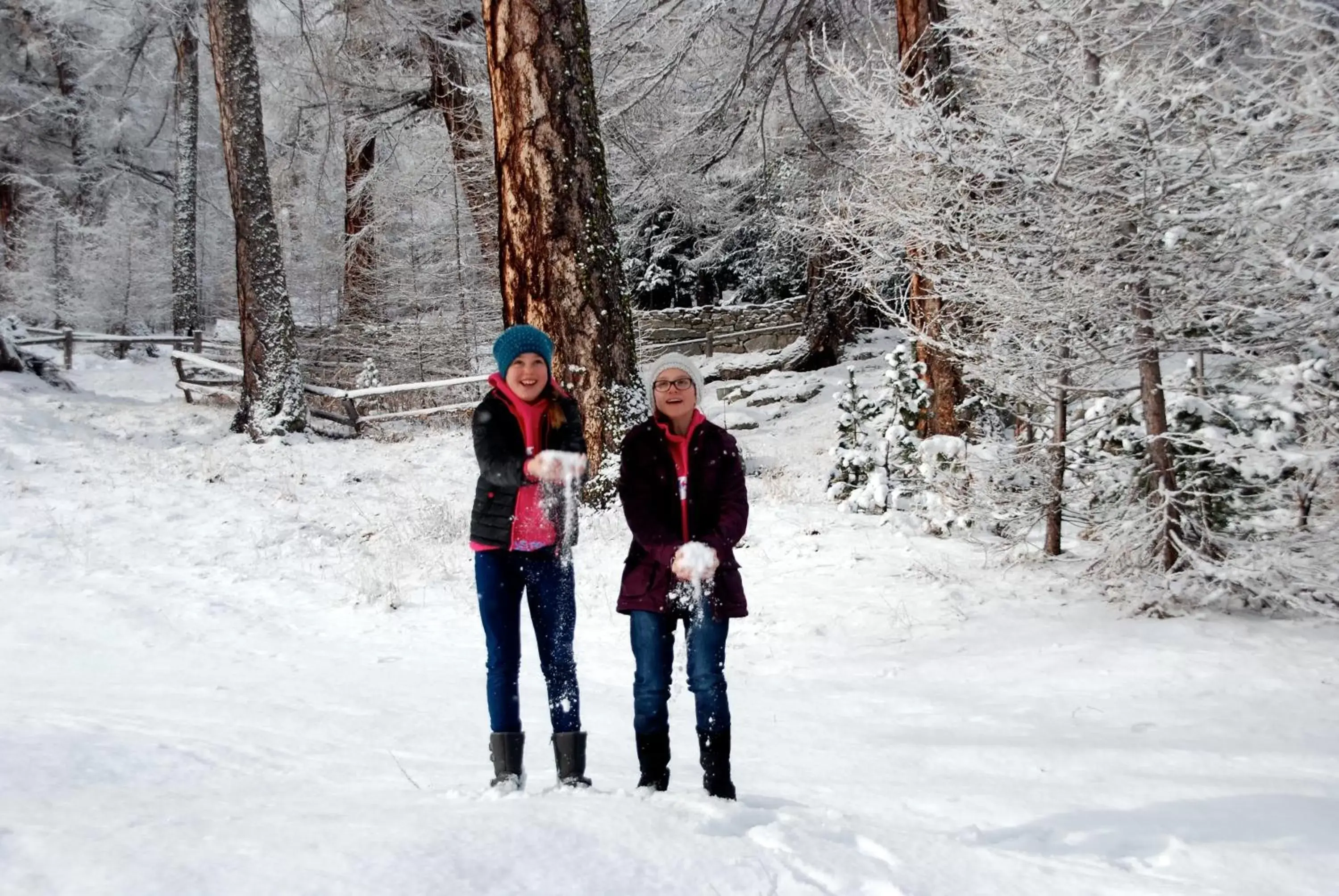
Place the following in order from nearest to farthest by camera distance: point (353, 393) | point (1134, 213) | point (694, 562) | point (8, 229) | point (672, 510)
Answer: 1. point (694, 562)
2. point (672, 510)
3. point (1134, 213)
4. point (353, 393)
5. point (8, 229)

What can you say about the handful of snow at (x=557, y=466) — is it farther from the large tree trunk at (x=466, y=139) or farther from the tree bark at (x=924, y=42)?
the large tree trunk at (x=466, y=139)

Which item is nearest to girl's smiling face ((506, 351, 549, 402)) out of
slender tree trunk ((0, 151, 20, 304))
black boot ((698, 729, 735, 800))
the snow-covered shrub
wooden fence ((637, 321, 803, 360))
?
black boot ((698, 729, 735, 800))

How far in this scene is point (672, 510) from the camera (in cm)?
301

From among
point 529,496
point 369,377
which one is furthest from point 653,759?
point 369,377

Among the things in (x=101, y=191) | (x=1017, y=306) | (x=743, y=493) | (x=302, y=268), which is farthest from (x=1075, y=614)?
(x=101, y=191)

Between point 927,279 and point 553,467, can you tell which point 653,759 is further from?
point 927,279

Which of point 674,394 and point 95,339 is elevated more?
point 95,339

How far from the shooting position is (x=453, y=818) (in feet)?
7.36

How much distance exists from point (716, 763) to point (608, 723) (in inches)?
55.2

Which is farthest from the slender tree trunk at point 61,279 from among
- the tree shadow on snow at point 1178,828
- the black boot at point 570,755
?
the tree shadow on snow at point 1178,828

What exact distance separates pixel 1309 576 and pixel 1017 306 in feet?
7.23

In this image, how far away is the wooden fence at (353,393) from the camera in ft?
42.9

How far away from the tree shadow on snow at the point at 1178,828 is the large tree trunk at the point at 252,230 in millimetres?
11004

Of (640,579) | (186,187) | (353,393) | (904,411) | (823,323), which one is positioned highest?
(186,187)
